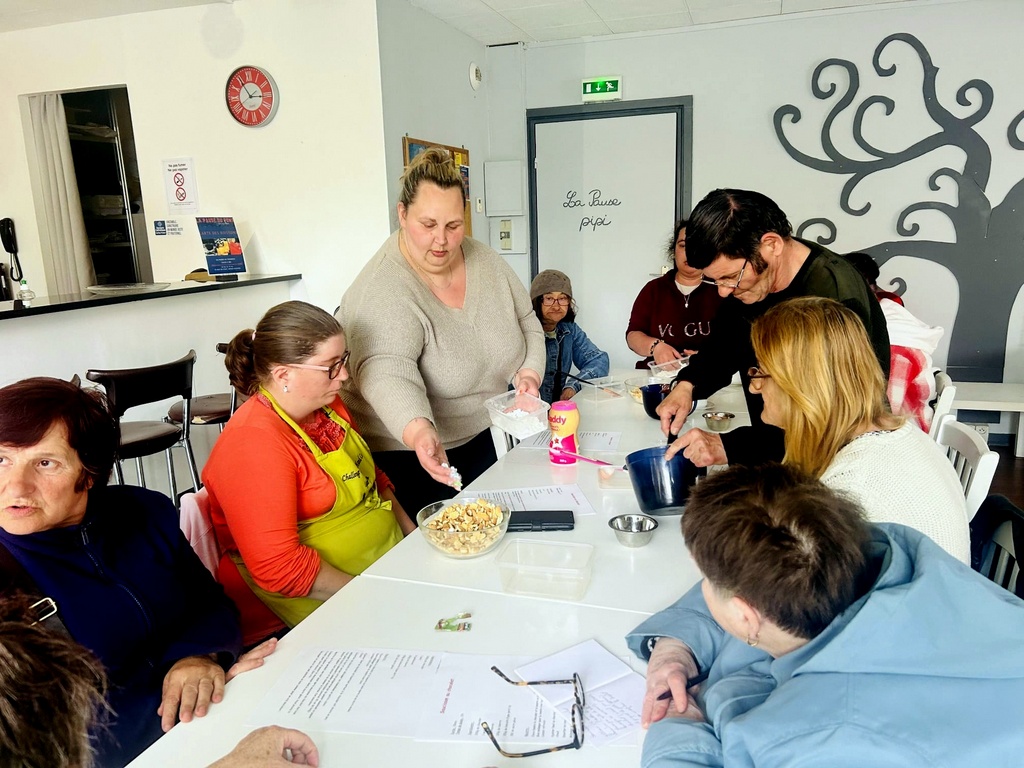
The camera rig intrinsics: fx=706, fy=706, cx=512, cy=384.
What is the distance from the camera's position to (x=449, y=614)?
4.09 ft

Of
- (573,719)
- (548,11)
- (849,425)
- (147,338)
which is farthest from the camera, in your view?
(548,11)

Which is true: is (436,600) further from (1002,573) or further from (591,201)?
(591,201)

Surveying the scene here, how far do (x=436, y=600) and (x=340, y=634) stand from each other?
184 millimetres

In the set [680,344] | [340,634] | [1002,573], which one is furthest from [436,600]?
[680,344]

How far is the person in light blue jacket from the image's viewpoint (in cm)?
71

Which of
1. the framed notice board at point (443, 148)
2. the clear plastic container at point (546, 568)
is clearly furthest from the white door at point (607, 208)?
the clear plastic container at point (546, 568)

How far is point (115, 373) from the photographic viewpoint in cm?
262

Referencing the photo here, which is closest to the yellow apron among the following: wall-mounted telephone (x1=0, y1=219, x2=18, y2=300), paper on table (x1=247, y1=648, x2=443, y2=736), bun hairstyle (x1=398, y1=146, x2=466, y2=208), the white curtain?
paper on table (x1=247, y1=648, x2=443, y2=736)

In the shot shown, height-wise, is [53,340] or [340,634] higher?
[53,340]

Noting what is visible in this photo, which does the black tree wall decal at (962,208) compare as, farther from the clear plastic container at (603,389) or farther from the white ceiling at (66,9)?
the white ceiling at (66,9)

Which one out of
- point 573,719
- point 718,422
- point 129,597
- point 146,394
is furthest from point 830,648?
point 146,394

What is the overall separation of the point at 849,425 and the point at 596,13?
377 cm

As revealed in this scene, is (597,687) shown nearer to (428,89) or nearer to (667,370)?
(667,370)

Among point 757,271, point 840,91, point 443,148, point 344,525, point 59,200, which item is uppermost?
point 840,91
